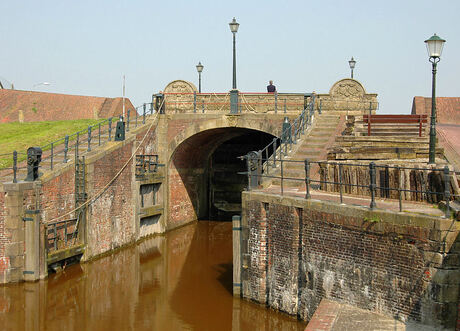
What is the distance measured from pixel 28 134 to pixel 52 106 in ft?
42.5

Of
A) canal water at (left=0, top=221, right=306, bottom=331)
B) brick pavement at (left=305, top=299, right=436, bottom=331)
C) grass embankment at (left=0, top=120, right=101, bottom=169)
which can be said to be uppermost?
grass embankment at (left=0, top=120, right=101, bottom=169)

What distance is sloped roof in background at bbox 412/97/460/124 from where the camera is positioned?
2955cm

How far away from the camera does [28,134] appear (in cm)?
2448

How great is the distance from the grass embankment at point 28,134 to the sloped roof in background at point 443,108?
758 inches

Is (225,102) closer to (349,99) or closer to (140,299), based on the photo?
(349,99)

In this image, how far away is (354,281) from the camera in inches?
387

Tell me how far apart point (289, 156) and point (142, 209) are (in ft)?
27.6

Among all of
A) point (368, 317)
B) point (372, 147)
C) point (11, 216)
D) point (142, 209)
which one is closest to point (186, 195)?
point (142, 209)

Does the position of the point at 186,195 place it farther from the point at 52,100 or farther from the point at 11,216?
the point at 52,100

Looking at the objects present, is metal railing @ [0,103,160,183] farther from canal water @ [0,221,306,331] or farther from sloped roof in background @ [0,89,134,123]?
sloped roof in background @ [0,89,134,123]

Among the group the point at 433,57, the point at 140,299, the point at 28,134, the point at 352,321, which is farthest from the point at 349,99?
the point at 28,134

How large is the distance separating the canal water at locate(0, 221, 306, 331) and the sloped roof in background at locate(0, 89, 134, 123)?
19.6 m

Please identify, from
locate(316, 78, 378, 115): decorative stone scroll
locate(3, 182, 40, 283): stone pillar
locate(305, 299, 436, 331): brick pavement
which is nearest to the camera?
locate(305, 299, 436, 331): brick pavement

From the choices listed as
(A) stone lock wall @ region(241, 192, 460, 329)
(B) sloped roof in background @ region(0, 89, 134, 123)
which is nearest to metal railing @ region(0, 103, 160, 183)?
(A) stone lock wall @ region(241, 192, 460, 329)
